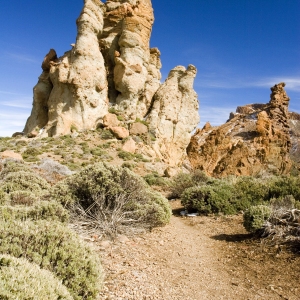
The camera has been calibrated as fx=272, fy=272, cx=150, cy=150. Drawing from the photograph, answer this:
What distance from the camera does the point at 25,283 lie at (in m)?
2.00

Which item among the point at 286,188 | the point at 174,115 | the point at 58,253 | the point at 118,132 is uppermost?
the point at 174,115

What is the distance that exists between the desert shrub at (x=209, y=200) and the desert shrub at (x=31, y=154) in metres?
11.1

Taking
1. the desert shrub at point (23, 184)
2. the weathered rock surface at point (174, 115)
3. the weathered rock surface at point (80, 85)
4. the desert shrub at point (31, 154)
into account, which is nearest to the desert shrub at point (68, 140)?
the weathered rock surface at point (80, 85)

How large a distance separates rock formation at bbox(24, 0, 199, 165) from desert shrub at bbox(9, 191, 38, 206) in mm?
15698

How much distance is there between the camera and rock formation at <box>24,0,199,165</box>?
21.8 meters

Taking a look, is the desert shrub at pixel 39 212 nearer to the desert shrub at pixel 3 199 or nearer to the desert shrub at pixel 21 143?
the desert shrub at pixel 3 199

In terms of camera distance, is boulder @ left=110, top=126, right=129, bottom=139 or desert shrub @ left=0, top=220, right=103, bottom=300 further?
boulder @ left=110, top=126, right=129, bottom=139

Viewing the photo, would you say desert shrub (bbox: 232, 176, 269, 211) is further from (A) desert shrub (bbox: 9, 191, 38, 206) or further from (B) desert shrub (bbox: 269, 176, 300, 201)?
(A) desert shrub (bbox: 9, 191, 38, 206)

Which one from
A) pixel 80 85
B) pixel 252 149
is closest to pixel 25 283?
pixel 80 85

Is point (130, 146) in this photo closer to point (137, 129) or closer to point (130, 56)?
point (137, 129)

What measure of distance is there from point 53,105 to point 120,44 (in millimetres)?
8065

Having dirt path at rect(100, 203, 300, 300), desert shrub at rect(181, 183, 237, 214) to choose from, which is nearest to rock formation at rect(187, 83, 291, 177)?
desert shrub at rect(181, 183, 237, 214)

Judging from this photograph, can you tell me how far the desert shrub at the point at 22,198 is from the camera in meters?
5.79

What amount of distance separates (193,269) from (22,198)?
12.6ft
